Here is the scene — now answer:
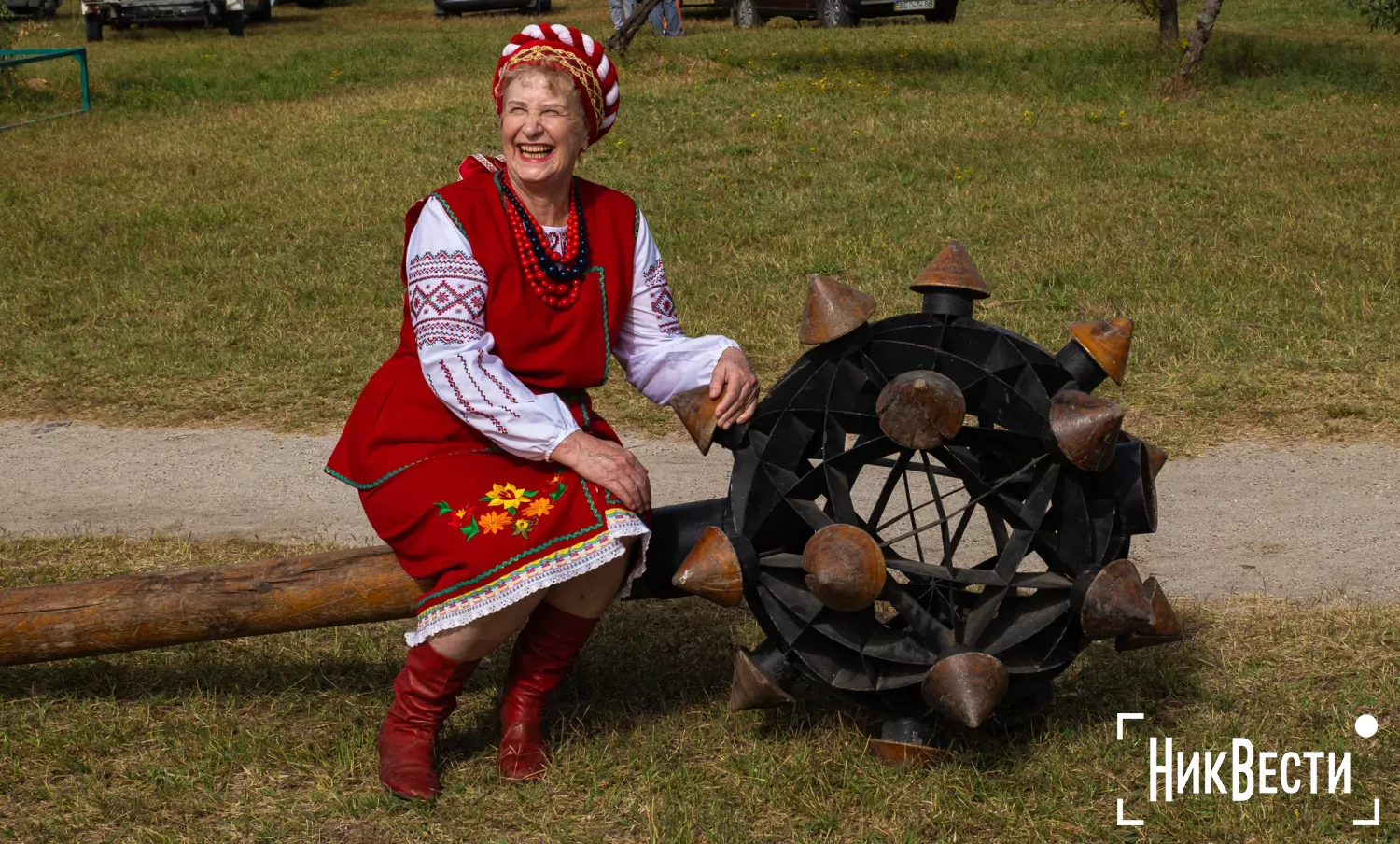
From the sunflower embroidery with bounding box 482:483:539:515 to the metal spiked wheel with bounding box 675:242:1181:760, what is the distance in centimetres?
37

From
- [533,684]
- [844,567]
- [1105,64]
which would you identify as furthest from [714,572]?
[1105,64]

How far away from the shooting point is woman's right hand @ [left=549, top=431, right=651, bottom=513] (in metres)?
3.11

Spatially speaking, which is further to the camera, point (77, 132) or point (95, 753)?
point (77, 132)

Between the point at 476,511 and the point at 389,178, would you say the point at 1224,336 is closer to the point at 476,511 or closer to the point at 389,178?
the point at 476,511

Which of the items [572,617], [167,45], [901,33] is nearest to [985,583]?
[572,617]

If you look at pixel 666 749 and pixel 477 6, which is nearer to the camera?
pixel 666 749

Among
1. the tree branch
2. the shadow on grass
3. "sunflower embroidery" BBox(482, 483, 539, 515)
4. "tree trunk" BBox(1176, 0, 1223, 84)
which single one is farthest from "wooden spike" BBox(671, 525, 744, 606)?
the tree branch

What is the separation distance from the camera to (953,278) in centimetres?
317

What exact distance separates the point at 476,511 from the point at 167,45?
18.0m

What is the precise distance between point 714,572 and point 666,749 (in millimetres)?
694

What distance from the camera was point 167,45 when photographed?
19109 mm

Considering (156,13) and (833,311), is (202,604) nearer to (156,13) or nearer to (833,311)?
(833,311)

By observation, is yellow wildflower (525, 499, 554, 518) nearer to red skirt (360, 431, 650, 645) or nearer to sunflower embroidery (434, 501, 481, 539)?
red skirt (360, 431, 650, 645)

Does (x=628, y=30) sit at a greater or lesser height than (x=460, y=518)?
greater
